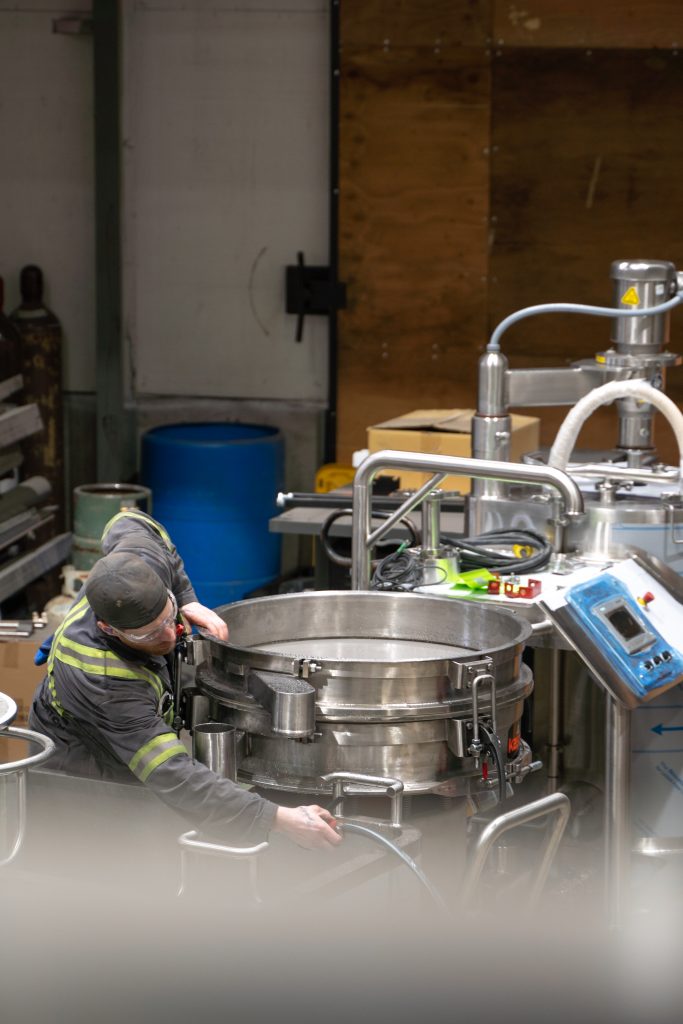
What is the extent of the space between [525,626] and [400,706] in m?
0.35

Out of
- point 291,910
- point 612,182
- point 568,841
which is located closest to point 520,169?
point 612,182

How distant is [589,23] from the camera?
5.31 metres

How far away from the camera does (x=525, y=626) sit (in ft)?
7.66

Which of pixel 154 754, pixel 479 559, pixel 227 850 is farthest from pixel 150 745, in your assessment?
pixel 479 559

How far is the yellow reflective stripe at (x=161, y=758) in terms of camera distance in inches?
82.0

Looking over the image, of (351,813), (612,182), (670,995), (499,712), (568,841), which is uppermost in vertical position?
(612,182)

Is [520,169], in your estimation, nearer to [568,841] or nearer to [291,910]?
[568,841]

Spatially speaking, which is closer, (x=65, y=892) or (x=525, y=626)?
(x=65, y=892)

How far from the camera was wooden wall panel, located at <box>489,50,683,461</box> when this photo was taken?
5348 mm

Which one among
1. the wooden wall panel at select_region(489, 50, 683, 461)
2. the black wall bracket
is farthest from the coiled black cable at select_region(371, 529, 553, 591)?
the black wall bracket

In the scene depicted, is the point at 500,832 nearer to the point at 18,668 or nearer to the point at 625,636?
the point at 625,636

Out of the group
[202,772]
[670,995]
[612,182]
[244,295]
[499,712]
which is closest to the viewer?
[670,995]

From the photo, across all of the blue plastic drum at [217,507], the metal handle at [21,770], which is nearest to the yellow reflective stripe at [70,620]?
the metal handle at [21,770]

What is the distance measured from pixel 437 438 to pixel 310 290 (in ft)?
5.40
